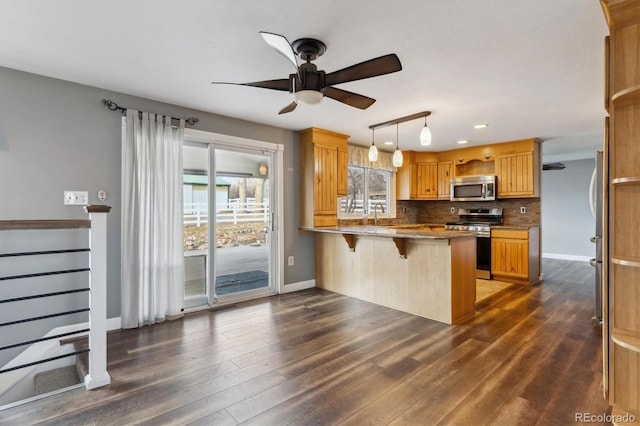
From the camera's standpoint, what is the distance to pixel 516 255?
209 inches

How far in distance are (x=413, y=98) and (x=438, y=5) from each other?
1.57 meters

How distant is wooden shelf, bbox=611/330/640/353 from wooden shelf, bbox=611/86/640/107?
47.4 inches

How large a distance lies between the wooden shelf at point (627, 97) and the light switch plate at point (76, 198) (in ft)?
13.3

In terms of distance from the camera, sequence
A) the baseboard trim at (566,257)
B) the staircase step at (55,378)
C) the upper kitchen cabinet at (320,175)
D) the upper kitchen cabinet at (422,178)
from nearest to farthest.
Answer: the staircase step at (55,378), the upper kitchen cabinet at (320,175), the upper kitchen cabinet at (422,178), the baseboard trim at (566,257)

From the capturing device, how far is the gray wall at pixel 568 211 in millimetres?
7535

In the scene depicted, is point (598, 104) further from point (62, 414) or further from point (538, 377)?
point (62, 414)

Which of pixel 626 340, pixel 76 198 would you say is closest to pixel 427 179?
pixel 626 340

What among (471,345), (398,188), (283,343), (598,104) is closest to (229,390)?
(283,343)

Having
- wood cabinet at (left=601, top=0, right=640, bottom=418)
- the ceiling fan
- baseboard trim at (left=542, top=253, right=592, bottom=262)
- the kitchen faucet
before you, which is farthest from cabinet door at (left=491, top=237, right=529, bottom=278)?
the ceiling fan

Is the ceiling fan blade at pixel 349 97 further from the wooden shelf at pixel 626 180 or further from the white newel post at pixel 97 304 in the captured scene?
the white newel post at pixel 97 304

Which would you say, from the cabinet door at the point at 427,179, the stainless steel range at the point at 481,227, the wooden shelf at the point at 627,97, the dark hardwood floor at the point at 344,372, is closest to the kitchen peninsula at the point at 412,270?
the dark hardwood floor at the point at 344,372

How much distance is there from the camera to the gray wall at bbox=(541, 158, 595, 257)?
7535mm

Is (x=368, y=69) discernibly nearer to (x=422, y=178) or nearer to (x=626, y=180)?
(x=626, y=180)

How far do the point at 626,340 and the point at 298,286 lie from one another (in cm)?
378
